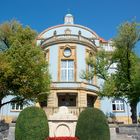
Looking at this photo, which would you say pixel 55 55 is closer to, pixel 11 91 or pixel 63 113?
pixel 11 91

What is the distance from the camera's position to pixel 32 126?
14.0 m

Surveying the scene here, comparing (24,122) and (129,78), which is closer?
(24,122)

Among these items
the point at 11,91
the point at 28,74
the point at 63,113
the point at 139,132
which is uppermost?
the point at 28,74

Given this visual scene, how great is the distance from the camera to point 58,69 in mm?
32156

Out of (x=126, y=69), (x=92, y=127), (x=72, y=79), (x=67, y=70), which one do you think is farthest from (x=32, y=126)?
(x=67, y=70)

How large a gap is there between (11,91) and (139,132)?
424 inches

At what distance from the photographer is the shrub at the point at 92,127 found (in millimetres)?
13805

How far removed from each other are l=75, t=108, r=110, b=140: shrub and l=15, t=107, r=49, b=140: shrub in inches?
77.7

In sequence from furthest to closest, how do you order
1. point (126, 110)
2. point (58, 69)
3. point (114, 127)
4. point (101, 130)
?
point (126, 110) → point (58, 69) → point (114, 127) → point (101, 130)

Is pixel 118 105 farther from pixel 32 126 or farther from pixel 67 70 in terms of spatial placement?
pixel 32 126

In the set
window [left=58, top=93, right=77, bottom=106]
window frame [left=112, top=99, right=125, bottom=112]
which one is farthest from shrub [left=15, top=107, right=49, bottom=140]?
window frame [left=112, top=99, right=125, bottom=112]

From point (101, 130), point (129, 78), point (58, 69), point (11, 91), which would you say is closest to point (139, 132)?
point (101, 130)

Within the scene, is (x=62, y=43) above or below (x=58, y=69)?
above

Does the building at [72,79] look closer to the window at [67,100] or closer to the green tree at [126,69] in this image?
the window at [67,100]
